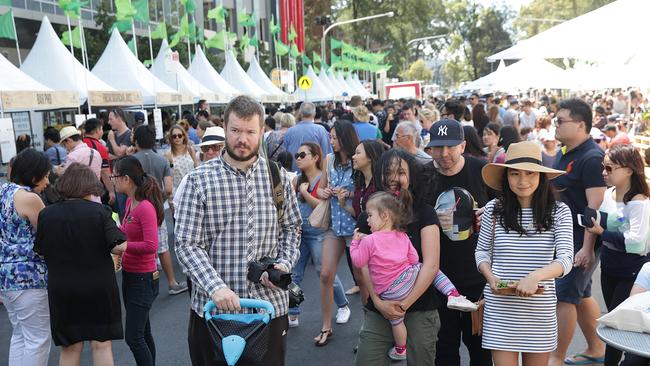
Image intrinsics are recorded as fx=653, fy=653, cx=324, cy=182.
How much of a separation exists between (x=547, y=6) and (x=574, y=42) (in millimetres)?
90085

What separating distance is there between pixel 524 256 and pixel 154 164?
5510mm

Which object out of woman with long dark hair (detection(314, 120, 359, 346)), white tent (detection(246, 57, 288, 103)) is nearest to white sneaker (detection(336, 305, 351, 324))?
woman with long dark hair (detection(314, 120, 359, 346))

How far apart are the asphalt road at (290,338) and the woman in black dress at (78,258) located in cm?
144

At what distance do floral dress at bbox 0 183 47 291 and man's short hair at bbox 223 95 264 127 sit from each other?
2.13 meters

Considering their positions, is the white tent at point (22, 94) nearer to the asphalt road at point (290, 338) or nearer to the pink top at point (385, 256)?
the asphalt road at point (290, 338)

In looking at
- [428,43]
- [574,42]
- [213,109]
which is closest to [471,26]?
[428,43]

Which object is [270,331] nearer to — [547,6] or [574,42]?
[574,42]

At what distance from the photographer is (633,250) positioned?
14.7 feet

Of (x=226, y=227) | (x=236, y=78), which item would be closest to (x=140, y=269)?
(x=226, y=227)

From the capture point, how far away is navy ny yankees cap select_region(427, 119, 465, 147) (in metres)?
4.36

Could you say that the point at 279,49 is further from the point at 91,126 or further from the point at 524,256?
the point at 524,256

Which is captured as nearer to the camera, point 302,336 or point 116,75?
point 302,336

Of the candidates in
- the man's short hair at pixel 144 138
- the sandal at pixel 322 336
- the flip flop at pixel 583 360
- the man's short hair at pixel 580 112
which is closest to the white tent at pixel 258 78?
the man's short hair at pixel 144 138

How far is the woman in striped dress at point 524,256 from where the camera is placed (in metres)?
3.65
